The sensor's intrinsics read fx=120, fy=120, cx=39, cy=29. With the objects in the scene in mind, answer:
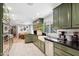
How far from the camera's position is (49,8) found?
284 cm

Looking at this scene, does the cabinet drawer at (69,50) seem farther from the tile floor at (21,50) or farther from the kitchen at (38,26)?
the tile floor at (21,50)

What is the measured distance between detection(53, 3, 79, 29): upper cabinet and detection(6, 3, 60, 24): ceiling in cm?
45

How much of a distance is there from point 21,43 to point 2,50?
0.51m

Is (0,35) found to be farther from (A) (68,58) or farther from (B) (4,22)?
(A) (68,58)

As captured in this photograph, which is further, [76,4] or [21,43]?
[21,43]

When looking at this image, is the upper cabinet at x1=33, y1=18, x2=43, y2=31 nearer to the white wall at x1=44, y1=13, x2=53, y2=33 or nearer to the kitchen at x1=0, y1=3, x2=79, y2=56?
the kitchen at x1=0, y1=3, x2=79, y2=56

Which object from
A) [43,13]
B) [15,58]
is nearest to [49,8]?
[43,13]

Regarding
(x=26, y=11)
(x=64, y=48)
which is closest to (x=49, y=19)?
(x=26, y=11)

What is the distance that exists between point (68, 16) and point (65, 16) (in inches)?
5.9

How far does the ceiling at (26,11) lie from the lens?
8.71 ft

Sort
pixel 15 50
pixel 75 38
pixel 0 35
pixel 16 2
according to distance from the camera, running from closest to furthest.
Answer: pixel 0 35 < pixel 16 2 < pixel 15 50 < pixel 75 38

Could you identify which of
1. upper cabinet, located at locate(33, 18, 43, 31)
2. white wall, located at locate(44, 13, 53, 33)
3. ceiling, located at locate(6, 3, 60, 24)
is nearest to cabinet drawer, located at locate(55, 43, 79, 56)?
white wall, located at locate(44, 13, 53, 33)

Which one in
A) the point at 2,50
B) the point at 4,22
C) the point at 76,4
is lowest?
the point at 2,50

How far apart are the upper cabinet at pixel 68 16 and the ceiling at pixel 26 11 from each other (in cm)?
45
